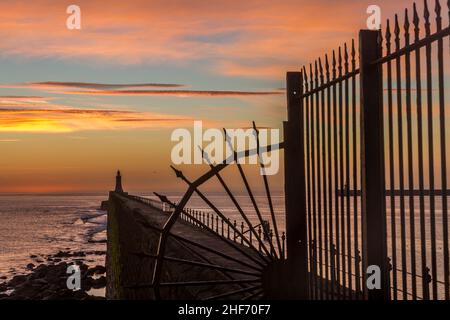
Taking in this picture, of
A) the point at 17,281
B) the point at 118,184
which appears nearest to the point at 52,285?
the point at 17,281

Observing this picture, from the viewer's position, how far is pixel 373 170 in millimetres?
5586

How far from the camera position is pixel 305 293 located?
687 cm

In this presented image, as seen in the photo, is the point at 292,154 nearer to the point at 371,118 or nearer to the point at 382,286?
the point at 371,118

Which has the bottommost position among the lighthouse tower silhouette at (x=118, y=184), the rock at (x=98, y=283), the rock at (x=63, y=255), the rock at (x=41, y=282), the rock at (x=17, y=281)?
the rock at (x=63, y=255)

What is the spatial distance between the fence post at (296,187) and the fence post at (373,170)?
143 centimetres

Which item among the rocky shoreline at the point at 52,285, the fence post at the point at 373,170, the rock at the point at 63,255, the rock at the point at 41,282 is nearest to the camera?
the fence post at the point at 373,170

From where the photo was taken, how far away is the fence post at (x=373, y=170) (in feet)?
18.2

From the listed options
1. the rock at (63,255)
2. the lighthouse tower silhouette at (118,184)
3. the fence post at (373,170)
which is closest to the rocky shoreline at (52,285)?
the rock at (63,255)

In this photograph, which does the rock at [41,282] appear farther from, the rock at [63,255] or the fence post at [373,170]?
the fence post at [373,170]

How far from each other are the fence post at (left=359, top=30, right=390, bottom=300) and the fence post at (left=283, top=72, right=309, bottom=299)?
143cm

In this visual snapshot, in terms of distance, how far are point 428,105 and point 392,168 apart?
748 mm

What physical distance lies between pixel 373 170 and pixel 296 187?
1.65 metres

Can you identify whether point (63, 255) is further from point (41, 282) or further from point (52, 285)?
point (52, 285)
